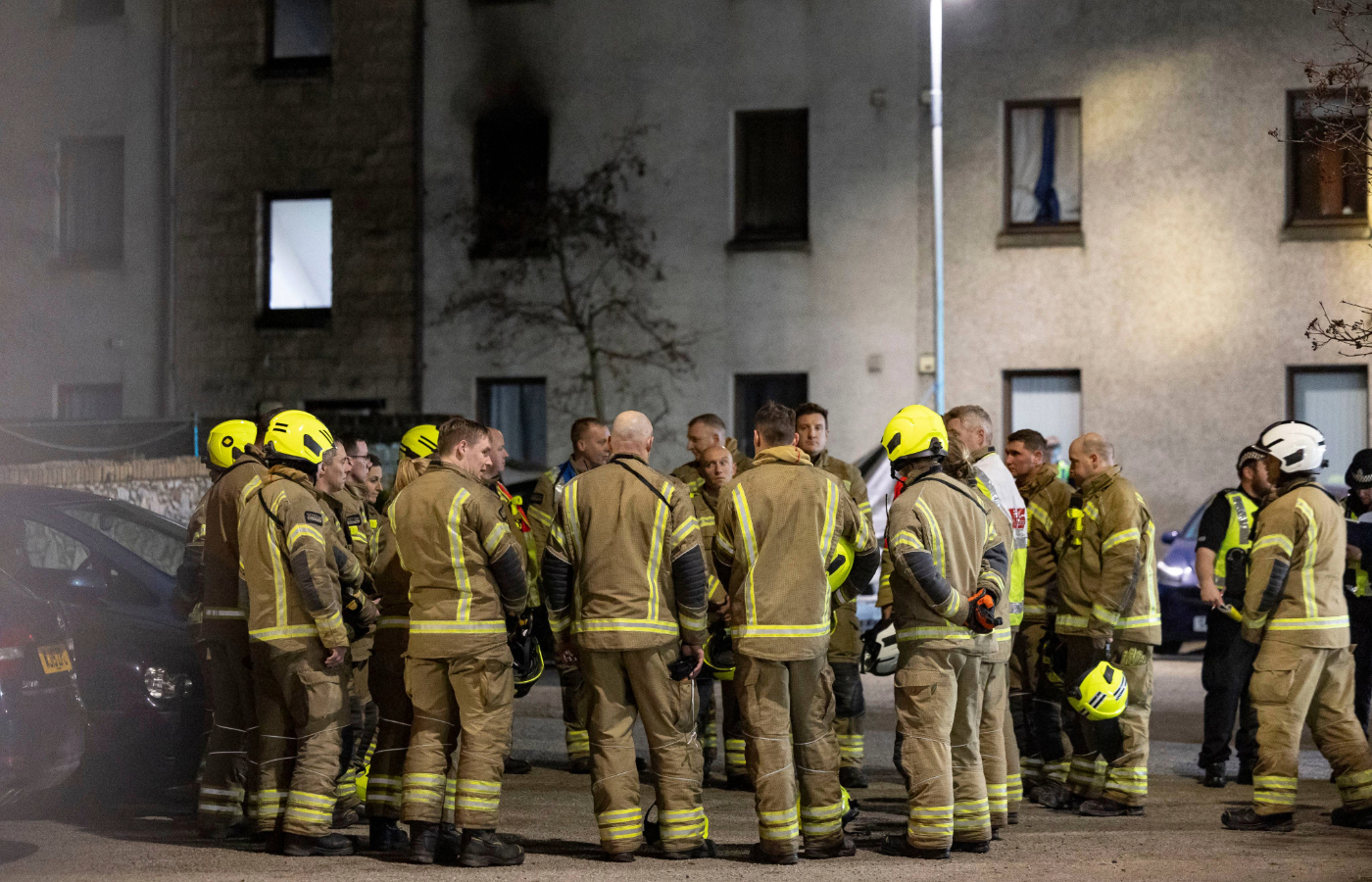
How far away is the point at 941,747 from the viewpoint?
757 cm

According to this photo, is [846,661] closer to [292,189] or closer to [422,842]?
[422,842]

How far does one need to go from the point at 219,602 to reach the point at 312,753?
0.97 meters

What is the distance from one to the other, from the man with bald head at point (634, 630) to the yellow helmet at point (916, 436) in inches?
40.4

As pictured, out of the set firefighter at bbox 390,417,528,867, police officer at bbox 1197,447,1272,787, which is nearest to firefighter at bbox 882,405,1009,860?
firefighter at bbox 390,417,528,867

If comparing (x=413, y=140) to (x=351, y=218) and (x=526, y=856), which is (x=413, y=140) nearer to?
(x=351, y=218)

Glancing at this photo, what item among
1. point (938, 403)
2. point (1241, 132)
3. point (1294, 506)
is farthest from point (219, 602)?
point (1241, 132)

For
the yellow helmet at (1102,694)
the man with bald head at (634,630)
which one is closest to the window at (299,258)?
the man with bald head at (634,630)

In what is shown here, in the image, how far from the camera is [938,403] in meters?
20.3

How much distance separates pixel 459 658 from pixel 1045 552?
362 centimetres

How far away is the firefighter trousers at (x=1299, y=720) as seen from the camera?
320 inches

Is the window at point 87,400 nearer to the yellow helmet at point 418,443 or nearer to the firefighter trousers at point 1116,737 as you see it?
the yellow helmet at point 418,443

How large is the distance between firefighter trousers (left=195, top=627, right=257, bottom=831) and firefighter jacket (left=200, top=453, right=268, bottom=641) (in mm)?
71

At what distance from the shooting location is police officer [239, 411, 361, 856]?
7.66m

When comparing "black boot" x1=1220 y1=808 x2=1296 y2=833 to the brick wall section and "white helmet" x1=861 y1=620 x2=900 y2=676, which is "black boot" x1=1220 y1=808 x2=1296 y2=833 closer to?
"white helmet" x1=861 y1=620 x2=900 y2=676
